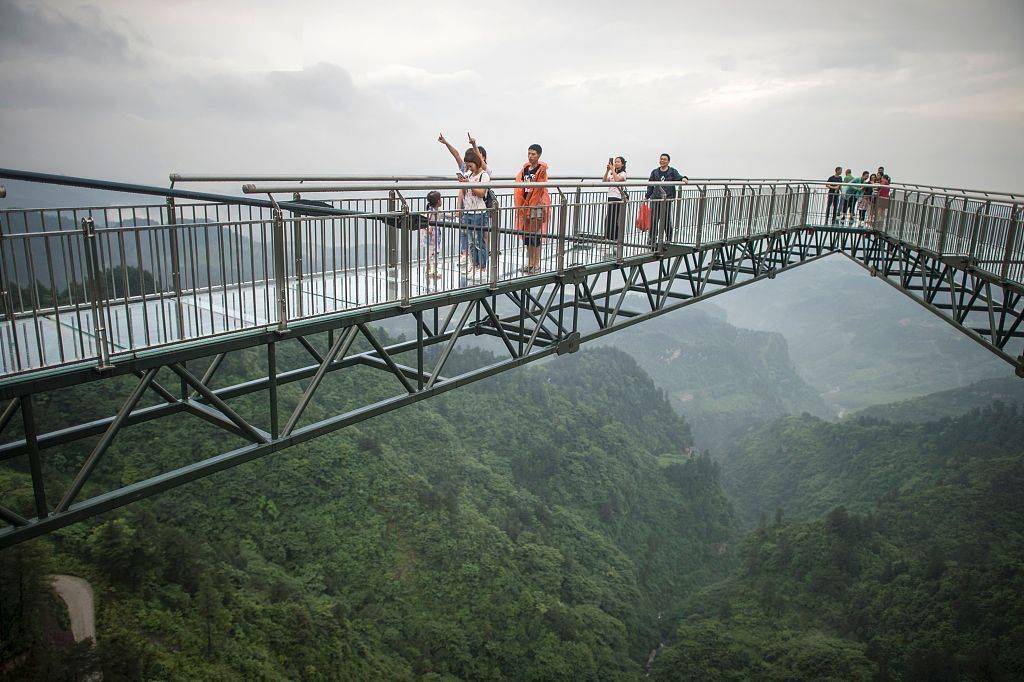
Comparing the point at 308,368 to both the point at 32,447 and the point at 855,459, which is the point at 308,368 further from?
the point at 855,459

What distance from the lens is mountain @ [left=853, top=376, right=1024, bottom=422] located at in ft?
335

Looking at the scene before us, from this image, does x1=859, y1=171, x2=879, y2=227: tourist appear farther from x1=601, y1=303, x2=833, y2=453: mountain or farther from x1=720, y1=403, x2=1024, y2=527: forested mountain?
x1=601, y1=303, x2=833, y2=453: mountain

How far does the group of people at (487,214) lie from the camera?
7.96 meters

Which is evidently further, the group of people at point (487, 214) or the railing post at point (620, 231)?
the railing post at point (620, 231)

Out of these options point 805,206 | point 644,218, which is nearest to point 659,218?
point 644,218

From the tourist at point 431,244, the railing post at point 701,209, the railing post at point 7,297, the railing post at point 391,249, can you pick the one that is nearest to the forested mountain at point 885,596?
the railing post at point 701,209

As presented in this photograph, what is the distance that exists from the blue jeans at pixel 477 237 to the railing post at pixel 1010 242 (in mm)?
8148

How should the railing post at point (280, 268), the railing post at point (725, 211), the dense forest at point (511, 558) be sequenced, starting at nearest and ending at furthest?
1. the railing post at point (280, 268)
2. the railing post at point (725, 211)
3. the dense forest at point (511, 558)

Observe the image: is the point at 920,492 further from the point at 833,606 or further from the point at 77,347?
the point at 77,347

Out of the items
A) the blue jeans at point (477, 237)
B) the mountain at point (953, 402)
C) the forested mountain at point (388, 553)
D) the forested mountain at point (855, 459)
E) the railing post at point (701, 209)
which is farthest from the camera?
the mountain at point (953, 402)

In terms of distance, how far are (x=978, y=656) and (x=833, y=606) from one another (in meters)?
10.8

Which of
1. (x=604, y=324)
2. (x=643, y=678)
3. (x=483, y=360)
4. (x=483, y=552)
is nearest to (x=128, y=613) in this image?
(x=604, y=324)

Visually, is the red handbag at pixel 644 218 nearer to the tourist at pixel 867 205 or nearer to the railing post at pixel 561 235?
the railing post at pixel 561 235

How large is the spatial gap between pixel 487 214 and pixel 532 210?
72 centimetres
